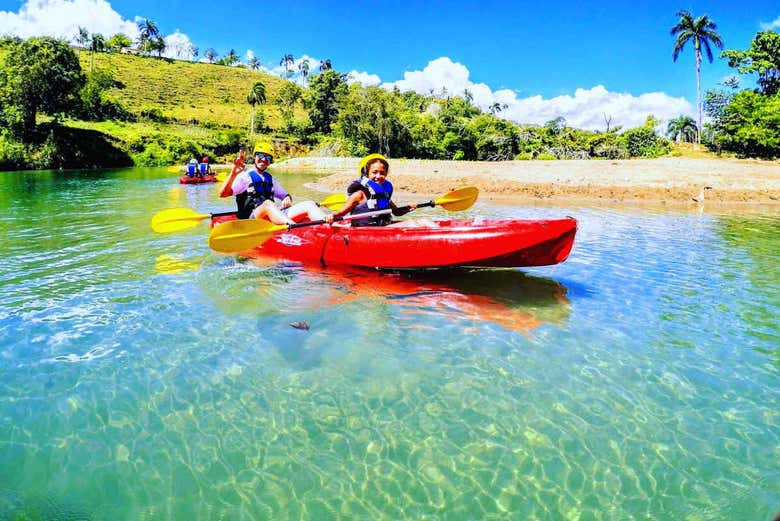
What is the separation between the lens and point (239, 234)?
6531 mm

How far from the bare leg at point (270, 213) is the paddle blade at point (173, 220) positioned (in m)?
1.18

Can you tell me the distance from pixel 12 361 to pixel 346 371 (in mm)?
3153

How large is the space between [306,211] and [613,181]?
15.1m

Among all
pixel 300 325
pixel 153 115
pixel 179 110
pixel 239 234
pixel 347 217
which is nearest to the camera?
pixel 300 325

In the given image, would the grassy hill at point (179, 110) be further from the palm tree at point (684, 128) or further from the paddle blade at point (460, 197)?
the palm tree at point (684, 128)

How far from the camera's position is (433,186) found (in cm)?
2098

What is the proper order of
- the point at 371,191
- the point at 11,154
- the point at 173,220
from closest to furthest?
the point at 371,191 → the point at 173,220 → the point at 11,154

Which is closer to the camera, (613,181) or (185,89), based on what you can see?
(613,181)

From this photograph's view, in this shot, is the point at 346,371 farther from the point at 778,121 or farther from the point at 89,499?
the point at 778,121

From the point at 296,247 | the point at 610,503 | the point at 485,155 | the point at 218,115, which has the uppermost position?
the point at 218,115

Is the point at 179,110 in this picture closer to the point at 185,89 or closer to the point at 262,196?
the point at 185,89

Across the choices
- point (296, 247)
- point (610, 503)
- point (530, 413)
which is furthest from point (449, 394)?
point (296, 247)

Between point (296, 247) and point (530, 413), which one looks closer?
point (530, 413)

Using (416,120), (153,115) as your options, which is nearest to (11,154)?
(153,115)
